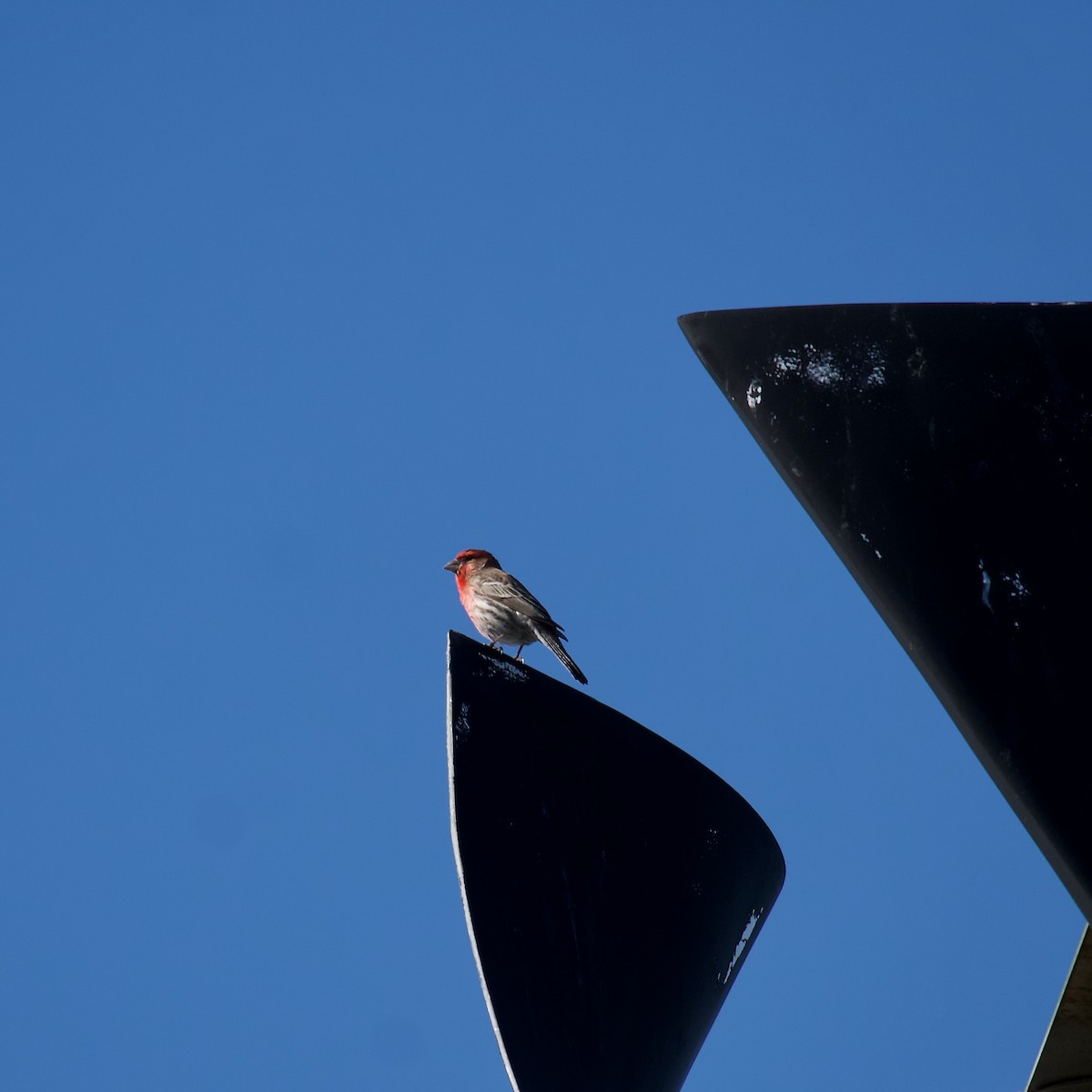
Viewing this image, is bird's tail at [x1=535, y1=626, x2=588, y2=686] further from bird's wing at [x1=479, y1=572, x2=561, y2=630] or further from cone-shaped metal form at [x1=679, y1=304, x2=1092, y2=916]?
cone-shaped metal form at [x1=679, y1=304, x2=1092, y2=916]

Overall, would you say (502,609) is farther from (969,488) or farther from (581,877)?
(969,488)

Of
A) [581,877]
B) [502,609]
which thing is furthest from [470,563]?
[581,877]

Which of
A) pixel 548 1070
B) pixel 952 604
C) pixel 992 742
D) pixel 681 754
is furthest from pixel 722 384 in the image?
pixel 548 1070

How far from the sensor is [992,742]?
17.8 ft

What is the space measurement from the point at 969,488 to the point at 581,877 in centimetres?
267

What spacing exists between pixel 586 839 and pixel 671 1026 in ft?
3.30

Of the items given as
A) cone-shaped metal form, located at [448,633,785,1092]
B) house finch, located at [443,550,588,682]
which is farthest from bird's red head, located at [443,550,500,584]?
cone-shaped metal form, located at [448,633,785,1092]

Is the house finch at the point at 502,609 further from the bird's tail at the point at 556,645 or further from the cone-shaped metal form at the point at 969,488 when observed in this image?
the cone-shaped metal form at the point at 969,488

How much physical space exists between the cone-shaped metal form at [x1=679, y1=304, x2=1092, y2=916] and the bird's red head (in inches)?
258

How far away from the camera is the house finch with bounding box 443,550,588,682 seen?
11.3 meters

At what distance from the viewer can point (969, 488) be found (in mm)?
5625

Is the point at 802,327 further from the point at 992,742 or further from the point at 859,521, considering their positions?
the point at 992,742

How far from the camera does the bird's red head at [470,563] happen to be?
12359 millimetres

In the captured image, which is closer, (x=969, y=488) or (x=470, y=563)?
(x=969, y=488)
